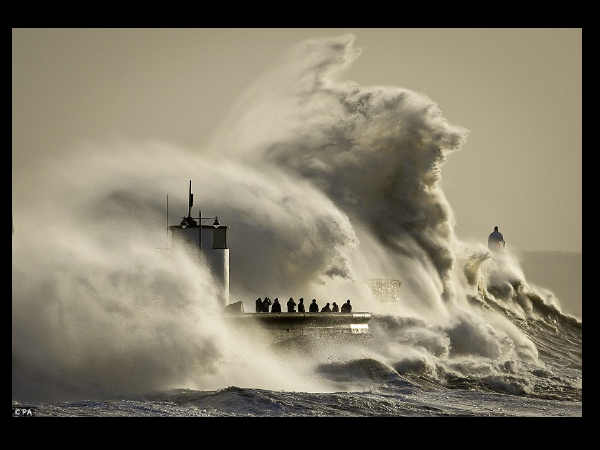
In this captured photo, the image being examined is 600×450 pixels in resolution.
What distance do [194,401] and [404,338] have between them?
41.9 feet

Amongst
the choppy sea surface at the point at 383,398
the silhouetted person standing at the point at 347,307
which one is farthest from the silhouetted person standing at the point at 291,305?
the choppy sea surface at the point at 383,398

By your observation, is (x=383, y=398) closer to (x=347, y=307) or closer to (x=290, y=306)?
(x=290, y=306)

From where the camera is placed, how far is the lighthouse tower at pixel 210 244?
197ft

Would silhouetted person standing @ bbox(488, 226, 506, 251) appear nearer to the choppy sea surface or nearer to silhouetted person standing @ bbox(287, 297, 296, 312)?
the choppy sea surface

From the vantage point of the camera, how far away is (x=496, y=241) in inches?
3494

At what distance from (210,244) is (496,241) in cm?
3059

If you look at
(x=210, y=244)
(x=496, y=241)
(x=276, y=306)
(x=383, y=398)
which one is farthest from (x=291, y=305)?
(x=496, y=241)

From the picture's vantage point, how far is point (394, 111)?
74.0 meters

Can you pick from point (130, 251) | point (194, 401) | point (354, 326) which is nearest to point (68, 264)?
point (130, 251)

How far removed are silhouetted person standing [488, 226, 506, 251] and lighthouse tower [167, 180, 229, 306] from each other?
28674mm

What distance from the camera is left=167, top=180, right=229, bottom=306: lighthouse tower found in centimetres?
6000
